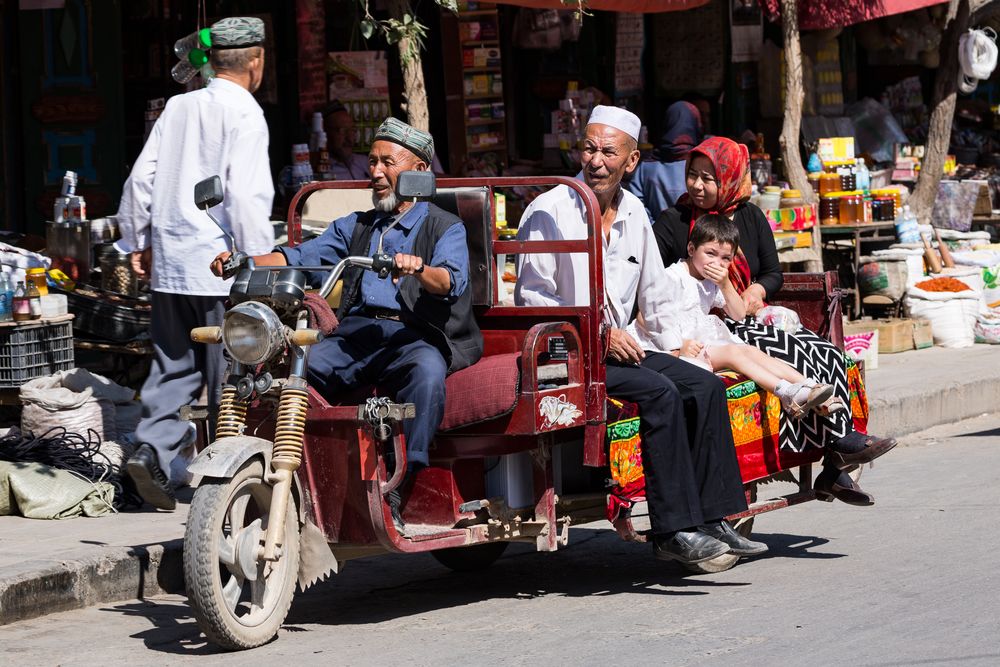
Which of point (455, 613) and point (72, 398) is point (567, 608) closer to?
point (455, 613)

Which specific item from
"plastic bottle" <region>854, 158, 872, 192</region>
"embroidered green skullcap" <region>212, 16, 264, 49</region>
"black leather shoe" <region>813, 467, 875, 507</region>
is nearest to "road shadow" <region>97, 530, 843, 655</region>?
"black leather shoe" <region>813, 467, 875, 507</region>

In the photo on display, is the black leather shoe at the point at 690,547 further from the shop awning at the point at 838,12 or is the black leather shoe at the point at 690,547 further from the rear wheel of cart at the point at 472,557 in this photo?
the shop awning at the point at 838,12

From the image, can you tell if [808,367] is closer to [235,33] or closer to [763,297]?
[763,297]

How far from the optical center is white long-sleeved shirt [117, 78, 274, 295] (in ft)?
22.1

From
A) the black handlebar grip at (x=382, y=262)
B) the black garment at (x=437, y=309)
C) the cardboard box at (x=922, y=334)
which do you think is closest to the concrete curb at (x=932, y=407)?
the cardboard box at (x=922, y=334)

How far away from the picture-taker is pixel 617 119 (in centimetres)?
625

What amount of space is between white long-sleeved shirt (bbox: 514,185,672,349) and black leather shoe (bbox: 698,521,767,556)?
31.4 inches

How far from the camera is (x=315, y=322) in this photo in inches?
206

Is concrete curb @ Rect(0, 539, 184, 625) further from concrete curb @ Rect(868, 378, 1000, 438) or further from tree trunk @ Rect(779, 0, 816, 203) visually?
tree trunk @ Rect(779, 0, 816, 203)

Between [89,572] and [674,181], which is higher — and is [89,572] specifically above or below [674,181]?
below

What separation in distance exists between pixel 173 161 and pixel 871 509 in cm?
357

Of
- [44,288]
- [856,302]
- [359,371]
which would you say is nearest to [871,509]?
[359,371]

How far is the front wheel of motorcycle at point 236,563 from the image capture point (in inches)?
192

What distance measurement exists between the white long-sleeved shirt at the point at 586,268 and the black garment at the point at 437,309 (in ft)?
1.19
